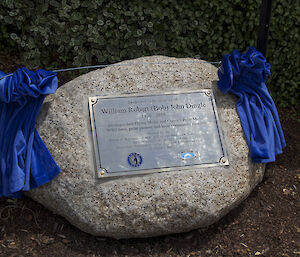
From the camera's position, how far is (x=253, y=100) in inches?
124

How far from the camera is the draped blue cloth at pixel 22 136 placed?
2.79 meters

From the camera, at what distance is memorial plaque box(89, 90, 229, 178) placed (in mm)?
2855

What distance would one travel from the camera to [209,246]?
2.94 metres

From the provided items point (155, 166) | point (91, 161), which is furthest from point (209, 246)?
point (91, 161)

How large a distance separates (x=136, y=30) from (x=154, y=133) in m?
1.47

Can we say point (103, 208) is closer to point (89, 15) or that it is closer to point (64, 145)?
point (64, 145)

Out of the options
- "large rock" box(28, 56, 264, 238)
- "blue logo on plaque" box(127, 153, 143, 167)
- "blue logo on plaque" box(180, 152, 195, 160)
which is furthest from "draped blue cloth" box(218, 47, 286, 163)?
"blue logo on plaque" box(127, 153, 143, 167)

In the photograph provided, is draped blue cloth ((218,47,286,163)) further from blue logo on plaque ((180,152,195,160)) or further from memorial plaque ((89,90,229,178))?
blue logo on plaque ((180,152,195,160))

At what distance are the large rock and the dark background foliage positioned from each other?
1.08 m

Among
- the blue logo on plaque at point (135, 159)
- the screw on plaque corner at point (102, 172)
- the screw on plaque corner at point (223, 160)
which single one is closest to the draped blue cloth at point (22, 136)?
the screw on plaque corner at point (102, 172)

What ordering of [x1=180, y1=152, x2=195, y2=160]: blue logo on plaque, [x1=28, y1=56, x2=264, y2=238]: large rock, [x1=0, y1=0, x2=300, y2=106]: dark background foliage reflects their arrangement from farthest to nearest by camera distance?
1. [x1=0, y1=0, x2=300, y2=106]: dark background foliage
2. [x1=180, y1=152, x2=195, y2=160]: blue logo on plaque
3. [x1=28, y1=56, x2=264, y2=238]: large rock

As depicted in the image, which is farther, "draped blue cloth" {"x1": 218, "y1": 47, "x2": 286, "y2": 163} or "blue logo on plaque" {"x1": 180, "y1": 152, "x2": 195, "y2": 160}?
"draped blue cloth" {"x1": 218, "y1": 47, "x2": 286, "y2": 163}

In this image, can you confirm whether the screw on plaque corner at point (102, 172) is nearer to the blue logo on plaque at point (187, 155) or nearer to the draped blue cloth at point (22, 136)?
the draped blue cloth at point (22, 136)

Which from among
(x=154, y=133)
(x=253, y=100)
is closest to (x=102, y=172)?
(x=154, y=133)
